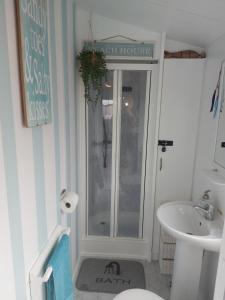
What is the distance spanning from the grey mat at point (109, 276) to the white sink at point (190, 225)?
Answer: 795 millimetres

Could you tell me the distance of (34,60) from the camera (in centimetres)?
105

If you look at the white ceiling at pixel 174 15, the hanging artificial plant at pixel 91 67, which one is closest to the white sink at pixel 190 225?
the hanging artificial plant at pixel 91 67

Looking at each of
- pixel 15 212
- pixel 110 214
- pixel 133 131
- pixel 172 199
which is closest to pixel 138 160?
pixel 133 131

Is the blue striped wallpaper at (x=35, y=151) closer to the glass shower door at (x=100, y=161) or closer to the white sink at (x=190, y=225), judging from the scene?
the glass shower door at (x=100, y=161)

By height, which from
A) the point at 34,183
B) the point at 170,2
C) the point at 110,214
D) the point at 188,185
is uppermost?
the point at 170,2

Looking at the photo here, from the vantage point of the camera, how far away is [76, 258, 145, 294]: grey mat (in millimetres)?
2104

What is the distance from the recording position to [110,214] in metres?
2.55

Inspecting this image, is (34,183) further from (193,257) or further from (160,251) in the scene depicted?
(160,251)

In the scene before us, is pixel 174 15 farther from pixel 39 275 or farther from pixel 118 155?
pixel 39 275

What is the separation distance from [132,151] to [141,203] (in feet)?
1.97

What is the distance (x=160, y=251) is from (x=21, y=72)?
2153 millimetres

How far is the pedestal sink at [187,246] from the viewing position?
161 cm

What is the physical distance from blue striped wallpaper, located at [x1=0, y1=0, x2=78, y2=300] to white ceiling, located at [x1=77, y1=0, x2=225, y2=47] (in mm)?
384

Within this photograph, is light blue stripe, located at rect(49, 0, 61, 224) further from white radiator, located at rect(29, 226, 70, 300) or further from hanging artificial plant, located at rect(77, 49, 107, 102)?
hanging artificial plant, located at rect(77, 49, 107, 102)
